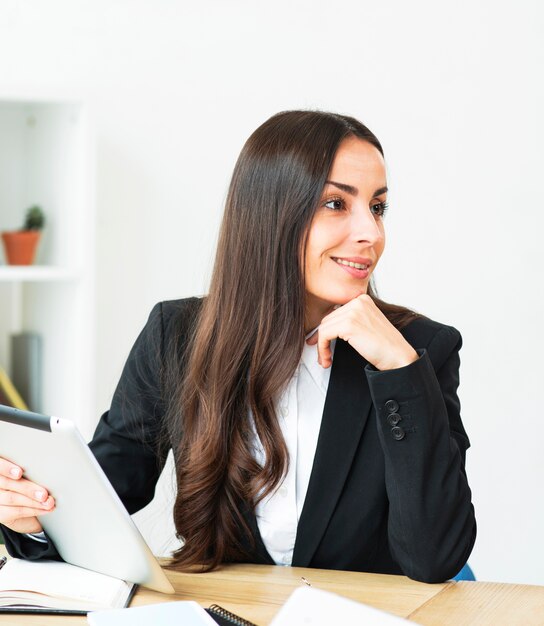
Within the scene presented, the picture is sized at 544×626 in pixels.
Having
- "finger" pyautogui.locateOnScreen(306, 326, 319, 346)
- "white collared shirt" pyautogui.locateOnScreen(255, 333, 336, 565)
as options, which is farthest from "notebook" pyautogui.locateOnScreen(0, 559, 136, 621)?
"finger" pyautogui.locateOnScreen(306, 326, 319, 346)

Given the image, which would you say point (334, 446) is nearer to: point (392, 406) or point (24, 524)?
point (392, 406)

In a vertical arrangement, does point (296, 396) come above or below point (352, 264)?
Answer: below

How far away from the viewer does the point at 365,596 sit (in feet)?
4.15

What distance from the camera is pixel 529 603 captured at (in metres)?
1.24

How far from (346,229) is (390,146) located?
50.2 inches

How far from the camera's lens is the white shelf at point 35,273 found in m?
2.30

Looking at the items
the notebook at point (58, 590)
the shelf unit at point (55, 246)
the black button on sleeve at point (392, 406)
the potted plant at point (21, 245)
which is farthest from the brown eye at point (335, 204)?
the potted plant at point (21, 245)

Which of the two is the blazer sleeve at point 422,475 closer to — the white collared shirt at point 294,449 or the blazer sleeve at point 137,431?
the white collared shirt at point 294,449

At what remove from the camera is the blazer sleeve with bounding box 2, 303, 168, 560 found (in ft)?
5.46

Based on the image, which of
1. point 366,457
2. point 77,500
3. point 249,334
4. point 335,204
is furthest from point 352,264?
point 77,500

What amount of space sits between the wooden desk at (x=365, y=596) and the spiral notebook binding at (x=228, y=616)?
0.12 ft

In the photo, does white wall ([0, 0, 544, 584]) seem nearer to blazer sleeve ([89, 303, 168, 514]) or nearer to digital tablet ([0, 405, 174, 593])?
blazer sleeve ([89, 303, 168, 514])

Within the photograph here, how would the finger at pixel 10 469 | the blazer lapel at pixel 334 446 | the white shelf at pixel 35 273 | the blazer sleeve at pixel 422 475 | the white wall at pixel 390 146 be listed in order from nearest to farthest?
the finger at pixel 10 469, the blazer sleeve at pixel 422 475, the blazer lapel at pixel 334 446, the white shelf at pixel 35 273, the white wall at pixel 390 146

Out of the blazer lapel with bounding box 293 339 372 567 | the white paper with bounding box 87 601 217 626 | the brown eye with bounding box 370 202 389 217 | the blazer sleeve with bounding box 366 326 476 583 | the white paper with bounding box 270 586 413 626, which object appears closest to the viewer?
the white paper with bounding box 270 586 413 626
